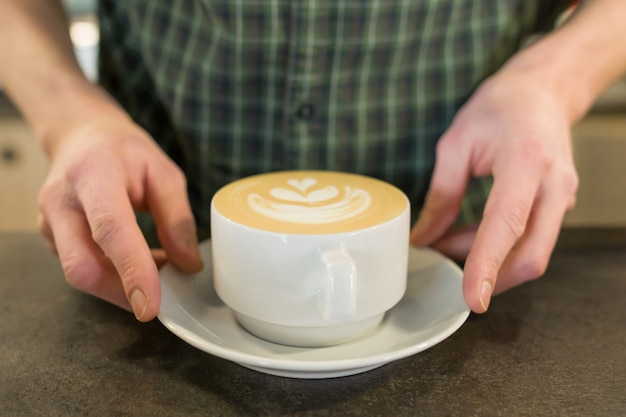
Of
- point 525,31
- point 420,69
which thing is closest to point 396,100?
point 420,69

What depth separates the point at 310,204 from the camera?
1.86ft

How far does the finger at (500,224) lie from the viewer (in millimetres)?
545

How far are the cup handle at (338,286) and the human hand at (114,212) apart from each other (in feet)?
0.51

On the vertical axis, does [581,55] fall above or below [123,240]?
above

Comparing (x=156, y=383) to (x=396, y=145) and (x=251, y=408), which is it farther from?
(x=396, y=145)

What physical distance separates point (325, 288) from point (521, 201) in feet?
0.74

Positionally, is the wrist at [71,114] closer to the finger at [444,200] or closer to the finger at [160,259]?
the finger at [160,259]

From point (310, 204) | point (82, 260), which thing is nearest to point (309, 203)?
point (310, 204)

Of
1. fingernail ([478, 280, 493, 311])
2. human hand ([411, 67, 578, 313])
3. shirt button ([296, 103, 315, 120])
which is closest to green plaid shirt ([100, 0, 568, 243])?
shirt button ([296, 103, 315, 120])

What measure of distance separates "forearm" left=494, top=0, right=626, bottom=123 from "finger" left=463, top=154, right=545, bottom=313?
0.17m

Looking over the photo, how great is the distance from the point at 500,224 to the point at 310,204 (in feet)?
0.58

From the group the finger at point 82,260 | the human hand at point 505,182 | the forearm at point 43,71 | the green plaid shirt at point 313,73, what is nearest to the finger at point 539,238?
the human hand at point 505,182

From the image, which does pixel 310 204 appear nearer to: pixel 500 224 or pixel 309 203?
pixel 309 203

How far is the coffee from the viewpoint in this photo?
52 cm
